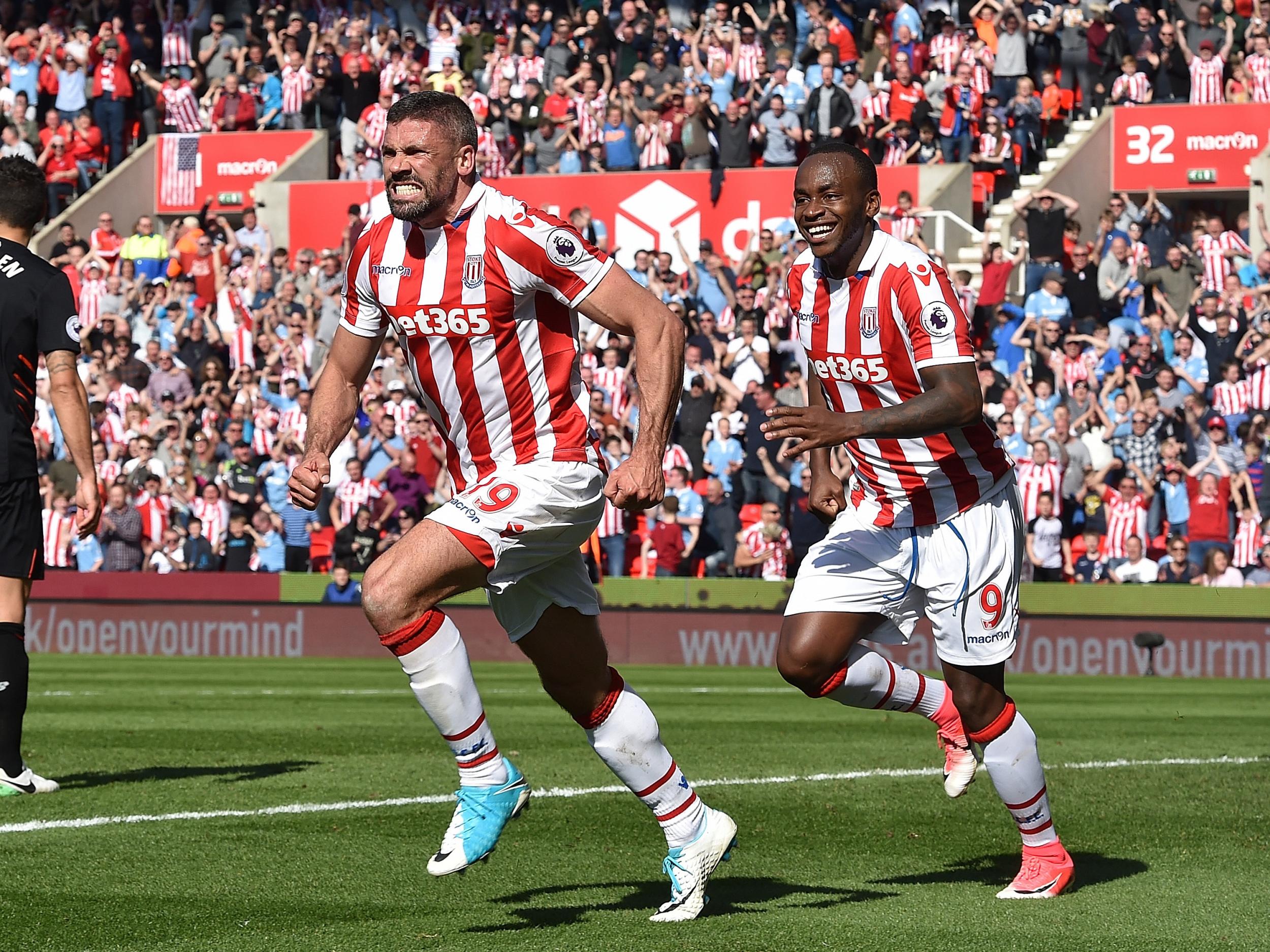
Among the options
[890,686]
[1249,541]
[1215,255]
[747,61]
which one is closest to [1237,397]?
[1249,541]

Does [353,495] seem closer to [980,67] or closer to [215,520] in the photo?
[215,520]

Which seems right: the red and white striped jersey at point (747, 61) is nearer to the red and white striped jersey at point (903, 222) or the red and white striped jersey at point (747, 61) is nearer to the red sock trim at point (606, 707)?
the red and white striped jersey at point (903, 222)

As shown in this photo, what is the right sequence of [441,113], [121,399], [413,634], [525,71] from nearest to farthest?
[413,634] < [441,113] < [121,399] < [525,71]

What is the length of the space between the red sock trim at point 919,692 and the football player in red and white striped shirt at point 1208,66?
20343 mm

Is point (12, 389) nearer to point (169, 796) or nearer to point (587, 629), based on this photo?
point (169, 796)

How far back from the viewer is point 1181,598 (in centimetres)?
1903

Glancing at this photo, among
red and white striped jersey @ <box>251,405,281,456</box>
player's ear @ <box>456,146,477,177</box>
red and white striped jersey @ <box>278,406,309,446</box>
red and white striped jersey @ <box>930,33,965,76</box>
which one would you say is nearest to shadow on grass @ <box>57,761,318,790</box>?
player's ear @ <box>456,146,477,177</box>

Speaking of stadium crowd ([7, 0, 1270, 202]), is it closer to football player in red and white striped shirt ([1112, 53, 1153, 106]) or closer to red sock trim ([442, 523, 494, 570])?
football player in red and white striped shirt ([1112, 53, 1153, 106])

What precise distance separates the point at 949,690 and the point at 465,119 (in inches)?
109

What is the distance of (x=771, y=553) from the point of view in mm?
20781

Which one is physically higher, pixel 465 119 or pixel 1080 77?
pixel 1080 77

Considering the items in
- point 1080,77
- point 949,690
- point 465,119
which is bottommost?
point 949,690

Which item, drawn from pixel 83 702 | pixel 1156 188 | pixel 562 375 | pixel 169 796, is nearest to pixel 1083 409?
pixel 1156 188

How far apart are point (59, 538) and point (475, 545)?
19406 mm
